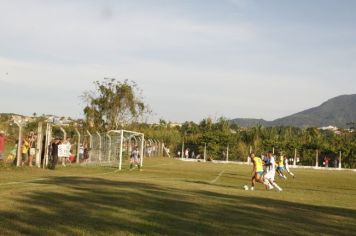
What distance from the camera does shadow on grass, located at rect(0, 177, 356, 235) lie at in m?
12.0

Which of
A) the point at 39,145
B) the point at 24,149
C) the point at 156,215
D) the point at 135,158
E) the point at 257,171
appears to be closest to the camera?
the point at 156,215

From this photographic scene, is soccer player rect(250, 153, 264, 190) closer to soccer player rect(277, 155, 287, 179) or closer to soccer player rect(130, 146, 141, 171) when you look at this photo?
soccer player rect(130, 146, 141, 171)

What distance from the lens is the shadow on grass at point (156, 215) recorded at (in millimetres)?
11977

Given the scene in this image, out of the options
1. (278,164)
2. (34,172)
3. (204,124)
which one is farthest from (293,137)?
(34,172)

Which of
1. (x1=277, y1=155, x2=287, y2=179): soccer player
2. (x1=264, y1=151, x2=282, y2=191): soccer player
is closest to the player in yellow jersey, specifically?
(x1=264, y1=151, x2=282, y2=191): soccer player

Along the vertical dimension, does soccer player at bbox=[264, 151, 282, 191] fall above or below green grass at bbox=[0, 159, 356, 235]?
above

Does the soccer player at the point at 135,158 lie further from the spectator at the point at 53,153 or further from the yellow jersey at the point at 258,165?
the yellow jersey at the point at 258,165

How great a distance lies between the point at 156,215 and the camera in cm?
1408

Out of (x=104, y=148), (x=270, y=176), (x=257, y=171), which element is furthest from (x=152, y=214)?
(x=104, y=148)

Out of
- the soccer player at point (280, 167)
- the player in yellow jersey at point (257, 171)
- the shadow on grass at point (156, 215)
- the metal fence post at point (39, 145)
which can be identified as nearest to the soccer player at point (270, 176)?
the player in yellow jersey at point (257, 171)

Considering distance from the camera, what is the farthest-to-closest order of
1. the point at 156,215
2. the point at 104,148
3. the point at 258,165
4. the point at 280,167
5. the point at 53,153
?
1. the point at 104,148
2. the point at 280,167
3. the point at 53,153
4. the point at 258,165
5. the point at 156,215

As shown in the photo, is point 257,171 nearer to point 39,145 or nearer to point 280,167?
point 39,145

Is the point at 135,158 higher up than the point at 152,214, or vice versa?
the point at 135,158

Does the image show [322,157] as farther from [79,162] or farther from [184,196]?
[184,196]
